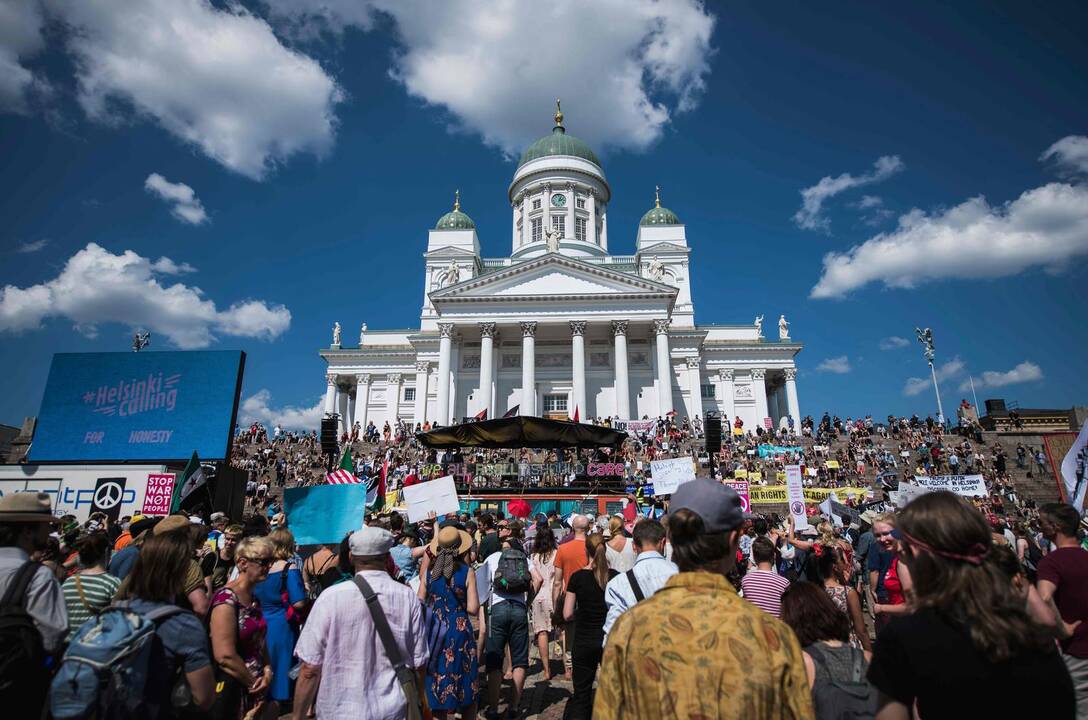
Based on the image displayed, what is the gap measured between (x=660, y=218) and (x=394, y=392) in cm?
3007

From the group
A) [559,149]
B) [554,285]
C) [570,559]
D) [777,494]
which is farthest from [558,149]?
[570,559]

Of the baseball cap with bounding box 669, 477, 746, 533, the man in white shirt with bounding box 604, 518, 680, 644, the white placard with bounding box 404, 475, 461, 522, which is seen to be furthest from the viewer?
the white placard with bounding box 404, 475, 461, 522

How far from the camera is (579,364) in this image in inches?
1554

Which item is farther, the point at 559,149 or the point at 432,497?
the point at 559,149

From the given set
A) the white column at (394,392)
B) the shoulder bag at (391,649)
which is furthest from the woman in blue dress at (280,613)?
the white column at (394,392)

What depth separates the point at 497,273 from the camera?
135ft

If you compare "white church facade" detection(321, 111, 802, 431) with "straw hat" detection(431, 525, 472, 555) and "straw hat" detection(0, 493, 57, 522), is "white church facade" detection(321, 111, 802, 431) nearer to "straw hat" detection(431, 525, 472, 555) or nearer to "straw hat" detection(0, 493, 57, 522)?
"straw hat" detection(431, 525, 472, 555)

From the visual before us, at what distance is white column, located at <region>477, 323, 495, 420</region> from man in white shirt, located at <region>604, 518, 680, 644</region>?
1370 inches

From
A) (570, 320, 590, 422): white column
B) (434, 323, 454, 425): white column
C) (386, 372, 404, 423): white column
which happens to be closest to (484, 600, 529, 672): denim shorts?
(570, 320, 590, 422): white column

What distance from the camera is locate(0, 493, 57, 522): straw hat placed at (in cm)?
315

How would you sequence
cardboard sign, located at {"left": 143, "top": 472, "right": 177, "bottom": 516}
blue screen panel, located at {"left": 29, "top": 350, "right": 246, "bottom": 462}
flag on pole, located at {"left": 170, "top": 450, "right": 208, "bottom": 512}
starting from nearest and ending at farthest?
flag on pole, located at {"left": 170, "top": 450, "right": 208, "bottom": 512}
cardboard sign, located at {"left": 143, "top": 472, "right": 177, "bottom": 516}
blue screen panel, located at {"left": 29, "top": 350, "right": 246, "bottom": 462}

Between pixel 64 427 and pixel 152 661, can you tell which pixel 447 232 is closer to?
pixel 64 427

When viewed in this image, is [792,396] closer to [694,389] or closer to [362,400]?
[694,389]

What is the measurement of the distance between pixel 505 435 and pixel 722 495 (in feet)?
47.7
